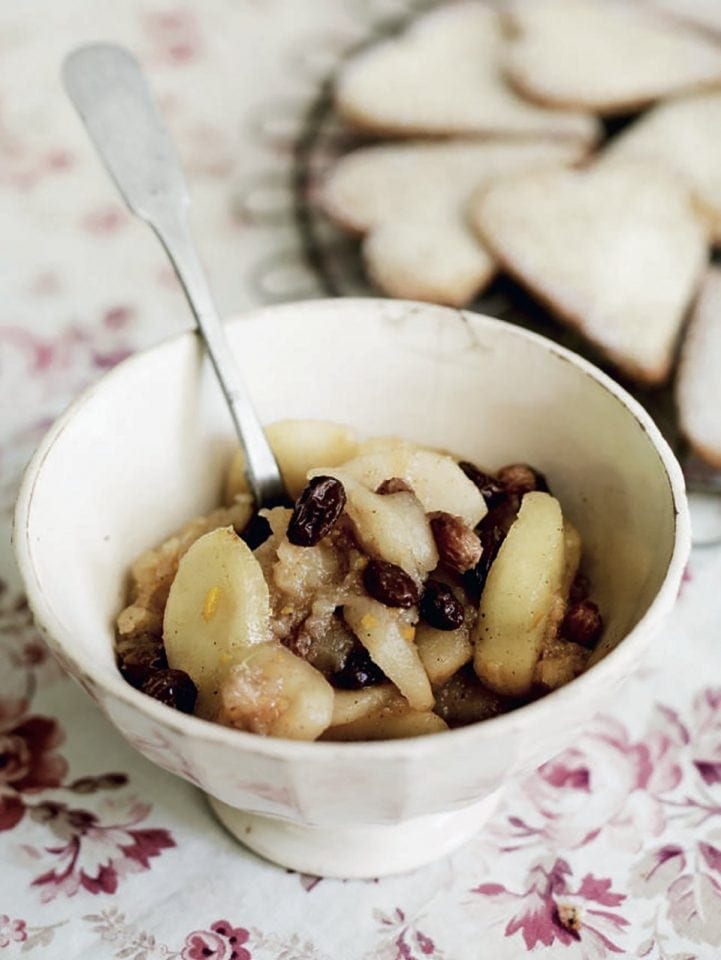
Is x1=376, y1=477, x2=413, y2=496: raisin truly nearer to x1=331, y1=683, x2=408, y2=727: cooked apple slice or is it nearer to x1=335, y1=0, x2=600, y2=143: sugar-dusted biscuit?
x1=331, y1=683, x2=408, y2=727: cooked apple slice

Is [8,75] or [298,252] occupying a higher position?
[8,75]

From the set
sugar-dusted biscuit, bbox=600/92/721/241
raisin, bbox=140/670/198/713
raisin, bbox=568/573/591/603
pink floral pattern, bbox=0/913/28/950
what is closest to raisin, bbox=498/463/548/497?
raisin, bbox=568/573/591/603

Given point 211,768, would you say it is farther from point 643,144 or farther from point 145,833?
point 643,144

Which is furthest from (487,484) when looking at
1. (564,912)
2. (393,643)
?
(564,912)

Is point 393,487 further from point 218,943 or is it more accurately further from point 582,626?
point 218,943

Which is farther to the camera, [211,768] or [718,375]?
[718,375]

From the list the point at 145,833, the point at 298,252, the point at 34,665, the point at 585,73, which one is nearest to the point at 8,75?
the point at 298,252

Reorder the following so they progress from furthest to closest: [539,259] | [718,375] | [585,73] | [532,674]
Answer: [585,73], [539,259], [718,375], [532,674]

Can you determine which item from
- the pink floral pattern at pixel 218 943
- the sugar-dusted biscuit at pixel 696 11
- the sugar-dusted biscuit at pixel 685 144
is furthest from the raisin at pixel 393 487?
the sugar-dusted biscuit at pixel 696 11

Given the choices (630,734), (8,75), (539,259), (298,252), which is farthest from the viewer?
(8,75)
